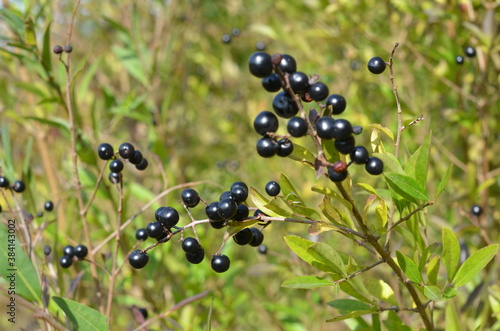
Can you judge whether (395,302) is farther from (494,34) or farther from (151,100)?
(151,100)

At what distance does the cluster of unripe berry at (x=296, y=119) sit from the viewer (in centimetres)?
83

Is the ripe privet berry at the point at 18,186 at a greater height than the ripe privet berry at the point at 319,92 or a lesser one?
lesser

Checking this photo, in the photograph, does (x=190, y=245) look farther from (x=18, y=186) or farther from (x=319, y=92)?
(x=18, y=186)

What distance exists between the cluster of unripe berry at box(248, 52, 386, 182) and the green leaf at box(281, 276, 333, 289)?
0.85 feet

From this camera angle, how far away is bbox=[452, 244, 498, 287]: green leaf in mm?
972

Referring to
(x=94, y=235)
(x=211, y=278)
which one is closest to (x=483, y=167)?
(x=211, y=278)

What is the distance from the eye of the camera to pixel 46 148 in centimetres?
242

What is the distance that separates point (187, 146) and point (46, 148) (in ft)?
4.13

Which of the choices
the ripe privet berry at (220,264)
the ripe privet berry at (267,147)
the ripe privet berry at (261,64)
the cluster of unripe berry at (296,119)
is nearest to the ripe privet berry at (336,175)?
the cluster of unripe berry at (296,119)

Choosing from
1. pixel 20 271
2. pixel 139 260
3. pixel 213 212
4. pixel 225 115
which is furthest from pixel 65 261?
pixel 225 115

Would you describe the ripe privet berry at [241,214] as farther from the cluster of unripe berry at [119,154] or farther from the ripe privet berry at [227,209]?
the cluster of unripe berry at [119,154]

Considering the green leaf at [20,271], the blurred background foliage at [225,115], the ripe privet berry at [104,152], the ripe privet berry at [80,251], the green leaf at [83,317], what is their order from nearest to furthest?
the green leaf at [83,317] → the green leaf at [20,271] → the ripe privet berry at [104,152] → the ripe privet berry at [80,251] → the blurred background foliage at [225,115]

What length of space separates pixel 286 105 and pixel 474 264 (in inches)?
20.7

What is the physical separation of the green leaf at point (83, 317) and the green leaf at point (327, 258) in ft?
1.63
